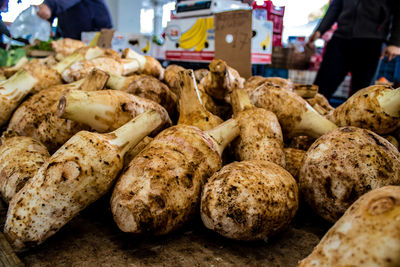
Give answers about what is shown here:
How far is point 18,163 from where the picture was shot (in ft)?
5.08

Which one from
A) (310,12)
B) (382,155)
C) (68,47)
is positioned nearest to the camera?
(382,155)

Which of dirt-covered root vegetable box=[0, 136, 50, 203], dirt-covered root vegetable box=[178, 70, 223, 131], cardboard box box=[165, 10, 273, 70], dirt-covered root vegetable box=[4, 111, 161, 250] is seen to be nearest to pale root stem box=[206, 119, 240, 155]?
dirt-covered root vegetable box=[178, 70, 223, 131]

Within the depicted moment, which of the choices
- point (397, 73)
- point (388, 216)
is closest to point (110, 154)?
point (388, 216)

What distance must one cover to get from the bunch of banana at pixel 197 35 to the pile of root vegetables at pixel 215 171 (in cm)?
210

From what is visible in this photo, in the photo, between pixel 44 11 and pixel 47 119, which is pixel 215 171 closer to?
pixel 47 119

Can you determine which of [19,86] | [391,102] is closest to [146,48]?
[19,86]

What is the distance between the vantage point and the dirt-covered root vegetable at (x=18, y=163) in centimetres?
148

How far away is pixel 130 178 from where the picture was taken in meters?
1.32

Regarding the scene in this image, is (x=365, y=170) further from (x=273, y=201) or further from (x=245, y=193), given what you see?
(x=245, y=193)

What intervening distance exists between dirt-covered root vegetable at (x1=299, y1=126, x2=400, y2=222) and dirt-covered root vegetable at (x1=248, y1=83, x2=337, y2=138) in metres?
0.39

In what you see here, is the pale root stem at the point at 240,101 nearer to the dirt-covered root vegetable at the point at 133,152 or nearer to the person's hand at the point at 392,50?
the dirt-covered root vegetable at the point at 133,152

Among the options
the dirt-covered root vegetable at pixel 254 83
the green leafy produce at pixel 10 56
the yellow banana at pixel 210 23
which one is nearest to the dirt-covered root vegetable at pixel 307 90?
the dirt-covered root vegetable at pixel 254 83

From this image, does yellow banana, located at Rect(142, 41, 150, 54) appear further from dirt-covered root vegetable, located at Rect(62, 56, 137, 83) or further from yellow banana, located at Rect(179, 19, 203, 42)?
dirt-covered root vegetable, located at Rect(62, 56, 137, 83)

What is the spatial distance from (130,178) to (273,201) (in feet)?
1.93
